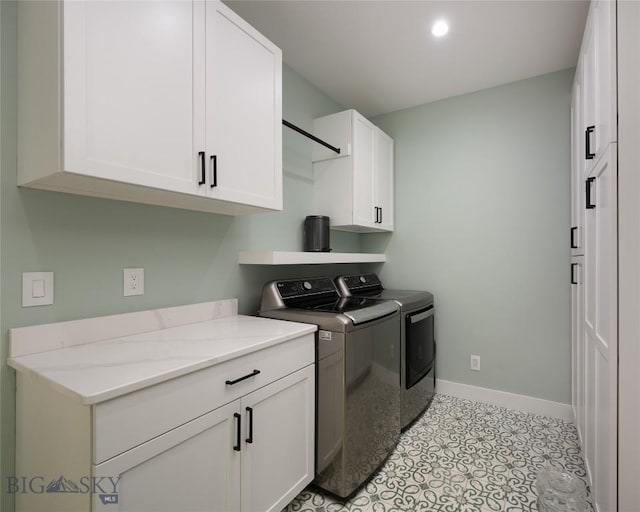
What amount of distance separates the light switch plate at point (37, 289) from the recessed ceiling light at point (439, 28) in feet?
7.59

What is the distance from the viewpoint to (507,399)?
8.77ft

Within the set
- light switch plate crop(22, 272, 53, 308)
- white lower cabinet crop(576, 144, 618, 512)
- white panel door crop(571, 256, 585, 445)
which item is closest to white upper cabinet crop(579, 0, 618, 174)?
white lower cabinet crop(576, 144, 618, 512)

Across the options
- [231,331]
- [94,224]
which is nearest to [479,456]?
[231,331]

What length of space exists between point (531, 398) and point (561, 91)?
2.27 meters

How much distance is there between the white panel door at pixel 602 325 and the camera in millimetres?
1221

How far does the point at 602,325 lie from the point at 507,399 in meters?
1.55

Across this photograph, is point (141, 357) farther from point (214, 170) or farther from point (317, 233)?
point (317, 233)

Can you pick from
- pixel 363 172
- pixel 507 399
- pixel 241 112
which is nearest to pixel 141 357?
pixel 241 112

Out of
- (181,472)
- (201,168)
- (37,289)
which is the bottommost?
(181,472)

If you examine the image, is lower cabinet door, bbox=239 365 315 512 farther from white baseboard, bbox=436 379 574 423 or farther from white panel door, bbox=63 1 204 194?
white baseboard, bbox=436 379 574 423

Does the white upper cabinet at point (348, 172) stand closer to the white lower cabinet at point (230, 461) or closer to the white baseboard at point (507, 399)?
the white lower cabinet at point (230, 461)

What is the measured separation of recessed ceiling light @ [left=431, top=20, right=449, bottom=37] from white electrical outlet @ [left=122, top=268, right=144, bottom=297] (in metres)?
2.10

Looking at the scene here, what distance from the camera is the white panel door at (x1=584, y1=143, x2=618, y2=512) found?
122cm

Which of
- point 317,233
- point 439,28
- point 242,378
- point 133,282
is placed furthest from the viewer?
point 317,233
